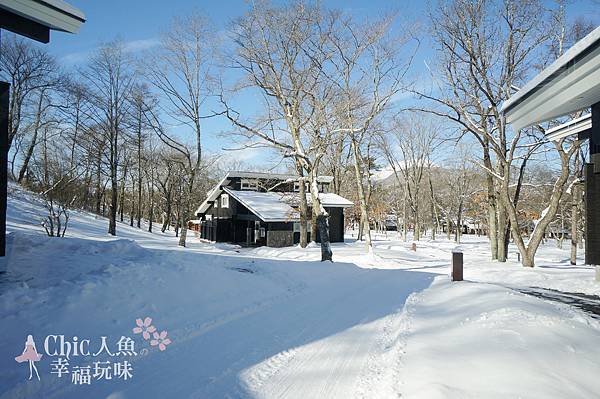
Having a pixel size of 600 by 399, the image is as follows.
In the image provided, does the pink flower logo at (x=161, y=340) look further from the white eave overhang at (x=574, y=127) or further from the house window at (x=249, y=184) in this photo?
the house window at (x=249, y=184)

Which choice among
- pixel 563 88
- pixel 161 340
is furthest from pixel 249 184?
pixel 563 88

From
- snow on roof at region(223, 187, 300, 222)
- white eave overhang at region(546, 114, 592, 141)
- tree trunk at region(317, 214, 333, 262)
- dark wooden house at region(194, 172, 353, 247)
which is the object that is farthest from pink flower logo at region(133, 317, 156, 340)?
dark wooden house at region(194, 172, 353, 247)

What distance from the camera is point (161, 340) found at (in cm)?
517

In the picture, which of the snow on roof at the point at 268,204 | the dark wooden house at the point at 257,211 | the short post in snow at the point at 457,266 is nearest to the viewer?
the short post in snow at the point at 457,266

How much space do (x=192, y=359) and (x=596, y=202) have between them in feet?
18.6

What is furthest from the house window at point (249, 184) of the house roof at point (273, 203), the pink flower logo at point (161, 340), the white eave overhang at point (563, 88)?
the white eave overhang at point (563, 88)

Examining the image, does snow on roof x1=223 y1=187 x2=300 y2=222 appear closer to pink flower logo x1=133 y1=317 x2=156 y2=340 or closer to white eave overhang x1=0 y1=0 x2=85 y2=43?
pink flower logo x1=133 y1=317 x2=156 y2=340

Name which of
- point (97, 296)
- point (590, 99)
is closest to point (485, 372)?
point (590, 99)

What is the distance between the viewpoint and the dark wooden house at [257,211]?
26656mm

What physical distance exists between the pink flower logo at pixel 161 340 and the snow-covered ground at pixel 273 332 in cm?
10

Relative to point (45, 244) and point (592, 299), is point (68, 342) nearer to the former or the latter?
point (45, 244)

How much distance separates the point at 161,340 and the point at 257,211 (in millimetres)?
20142

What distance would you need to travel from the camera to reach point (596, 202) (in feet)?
15.6

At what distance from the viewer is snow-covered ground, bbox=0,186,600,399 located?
3748 millimetres
